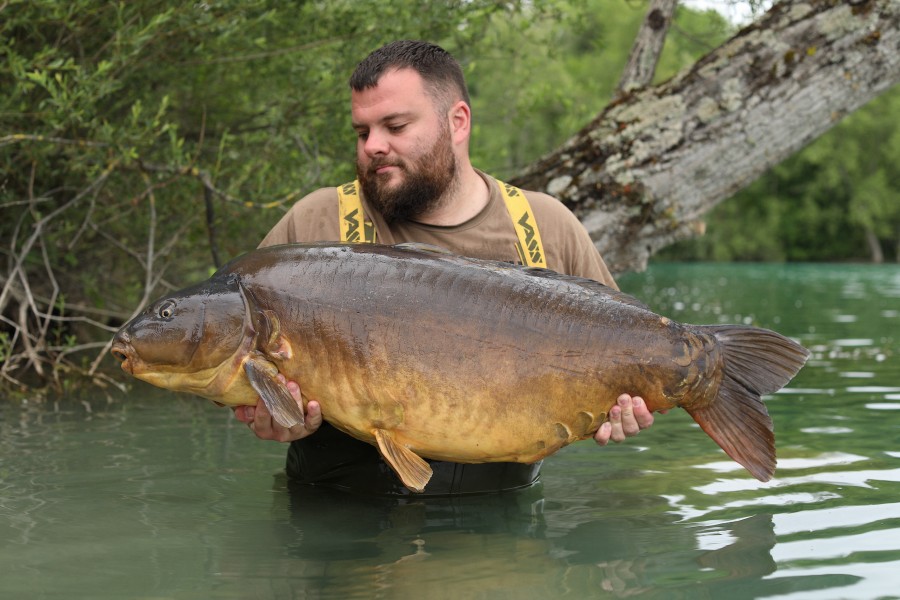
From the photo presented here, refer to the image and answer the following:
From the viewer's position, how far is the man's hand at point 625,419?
3762 mm

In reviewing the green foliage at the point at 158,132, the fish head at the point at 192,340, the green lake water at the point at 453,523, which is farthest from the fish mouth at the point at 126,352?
the green foliage at the point at 158,132

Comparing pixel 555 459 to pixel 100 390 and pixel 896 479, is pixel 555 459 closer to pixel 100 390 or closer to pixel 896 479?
pixel 896 479

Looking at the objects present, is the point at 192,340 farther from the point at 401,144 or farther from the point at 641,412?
the point at 641,412

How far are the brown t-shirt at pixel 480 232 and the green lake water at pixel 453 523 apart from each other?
101cm

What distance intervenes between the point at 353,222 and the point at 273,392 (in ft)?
3.73

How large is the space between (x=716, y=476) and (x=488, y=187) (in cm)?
167

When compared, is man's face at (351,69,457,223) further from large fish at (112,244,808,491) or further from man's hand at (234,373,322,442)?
man's hand at (234,373,322,442)

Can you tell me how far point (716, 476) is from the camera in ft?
16.0

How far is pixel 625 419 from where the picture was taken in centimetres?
379

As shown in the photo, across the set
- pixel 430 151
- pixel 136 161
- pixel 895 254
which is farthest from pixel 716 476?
pixel 895 254

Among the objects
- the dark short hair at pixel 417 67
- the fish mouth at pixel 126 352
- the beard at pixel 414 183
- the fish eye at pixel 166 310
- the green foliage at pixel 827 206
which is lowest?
the fish mouth at pixel 126 352

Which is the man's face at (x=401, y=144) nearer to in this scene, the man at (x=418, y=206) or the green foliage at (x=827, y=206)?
the man at (x=418, y=206)

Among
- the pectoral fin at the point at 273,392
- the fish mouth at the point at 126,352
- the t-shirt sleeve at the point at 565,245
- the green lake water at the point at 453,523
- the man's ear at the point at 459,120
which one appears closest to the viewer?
the green lake water at the point at 453,523

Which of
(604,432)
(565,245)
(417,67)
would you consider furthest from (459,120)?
(604,432)
